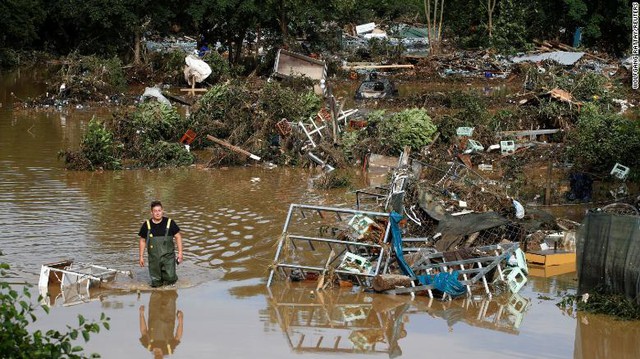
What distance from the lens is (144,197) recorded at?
18.7 meters

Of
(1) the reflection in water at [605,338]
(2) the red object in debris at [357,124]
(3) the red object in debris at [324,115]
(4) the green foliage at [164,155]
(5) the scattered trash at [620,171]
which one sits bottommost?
(4) the green foliage at [164,155]

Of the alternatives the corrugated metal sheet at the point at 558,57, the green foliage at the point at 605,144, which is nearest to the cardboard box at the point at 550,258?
the green foliage at the point at 605,144

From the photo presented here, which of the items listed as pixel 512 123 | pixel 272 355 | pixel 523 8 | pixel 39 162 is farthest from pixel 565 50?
pixel 272 355

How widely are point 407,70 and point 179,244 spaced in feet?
92.5

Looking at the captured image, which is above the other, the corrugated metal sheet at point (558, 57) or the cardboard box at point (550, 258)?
the cardboard box at point (550, 258)

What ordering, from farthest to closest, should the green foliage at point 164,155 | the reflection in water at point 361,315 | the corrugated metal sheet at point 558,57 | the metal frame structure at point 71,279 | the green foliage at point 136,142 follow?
1. the corrugated metal sheet at point 558,57
2. the green foliage at point 164,155
3. the green foliage at point 136,142
4. the metal frame structure at point 71,279
5. the reflection in water at point 361,315

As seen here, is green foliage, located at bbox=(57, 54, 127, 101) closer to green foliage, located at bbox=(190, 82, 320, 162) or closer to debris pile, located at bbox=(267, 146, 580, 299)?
green foliage, located at bbox=(190, 82, 320, 162)

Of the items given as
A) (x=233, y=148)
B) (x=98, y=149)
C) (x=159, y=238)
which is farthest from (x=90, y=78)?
(x=159, y=238)

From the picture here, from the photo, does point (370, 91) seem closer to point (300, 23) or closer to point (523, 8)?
point (300, 23)

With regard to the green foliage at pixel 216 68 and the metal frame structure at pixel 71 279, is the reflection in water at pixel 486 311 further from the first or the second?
the green foliage at pixel 216 68

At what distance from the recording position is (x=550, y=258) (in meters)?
14.1

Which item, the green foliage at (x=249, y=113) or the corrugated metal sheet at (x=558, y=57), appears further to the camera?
the corrugated metal sheet at (x=558, y=57)

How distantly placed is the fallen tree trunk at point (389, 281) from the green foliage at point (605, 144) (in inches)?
267

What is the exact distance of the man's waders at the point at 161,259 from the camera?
12141 millimetres
